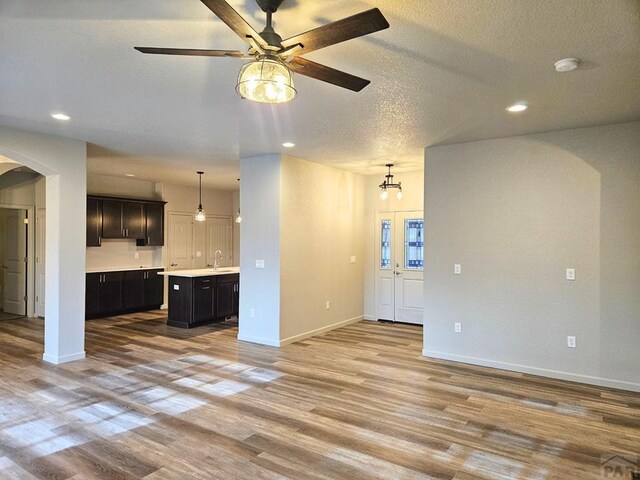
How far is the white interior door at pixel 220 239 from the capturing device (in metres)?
9.84

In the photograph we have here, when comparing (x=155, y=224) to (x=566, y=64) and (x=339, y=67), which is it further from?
(x=566, y=64)

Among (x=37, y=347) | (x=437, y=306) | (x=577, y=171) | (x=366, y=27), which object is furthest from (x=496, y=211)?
(x=37, y=347)

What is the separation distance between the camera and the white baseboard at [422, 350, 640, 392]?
4.17 m

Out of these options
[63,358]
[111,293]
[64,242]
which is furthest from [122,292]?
[64,242]

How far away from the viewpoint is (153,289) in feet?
28.2

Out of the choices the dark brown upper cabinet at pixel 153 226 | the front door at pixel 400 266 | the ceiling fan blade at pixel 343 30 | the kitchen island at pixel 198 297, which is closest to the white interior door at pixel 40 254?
the dark brown upper cabinet at pixel 153 226

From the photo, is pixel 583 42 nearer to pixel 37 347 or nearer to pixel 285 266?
pixel 285 266

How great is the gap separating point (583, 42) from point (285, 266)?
13.9ft

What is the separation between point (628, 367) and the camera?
4.14 metres

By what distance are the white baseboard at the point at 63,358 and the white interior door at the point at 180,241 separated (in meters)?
3.88

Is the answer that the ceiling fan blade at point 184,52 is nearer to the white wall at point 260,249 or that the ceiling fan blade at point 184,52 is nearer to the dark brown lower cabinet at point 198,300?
the white wall at point 260,249

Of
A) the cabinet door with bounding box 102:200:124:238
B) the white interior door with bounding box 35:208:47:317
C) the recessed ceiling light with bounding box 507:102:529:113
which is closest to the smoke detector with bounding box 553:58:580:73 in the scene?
the recessed ceiling light with bounding box 507:102:529:113

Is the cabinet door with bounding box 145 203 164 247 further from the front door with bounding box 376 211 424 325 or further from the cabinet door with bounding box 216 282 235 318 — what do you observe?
→ the front door with bounding box 376 211 424 325

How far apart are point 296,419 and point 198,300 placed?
408 cm
